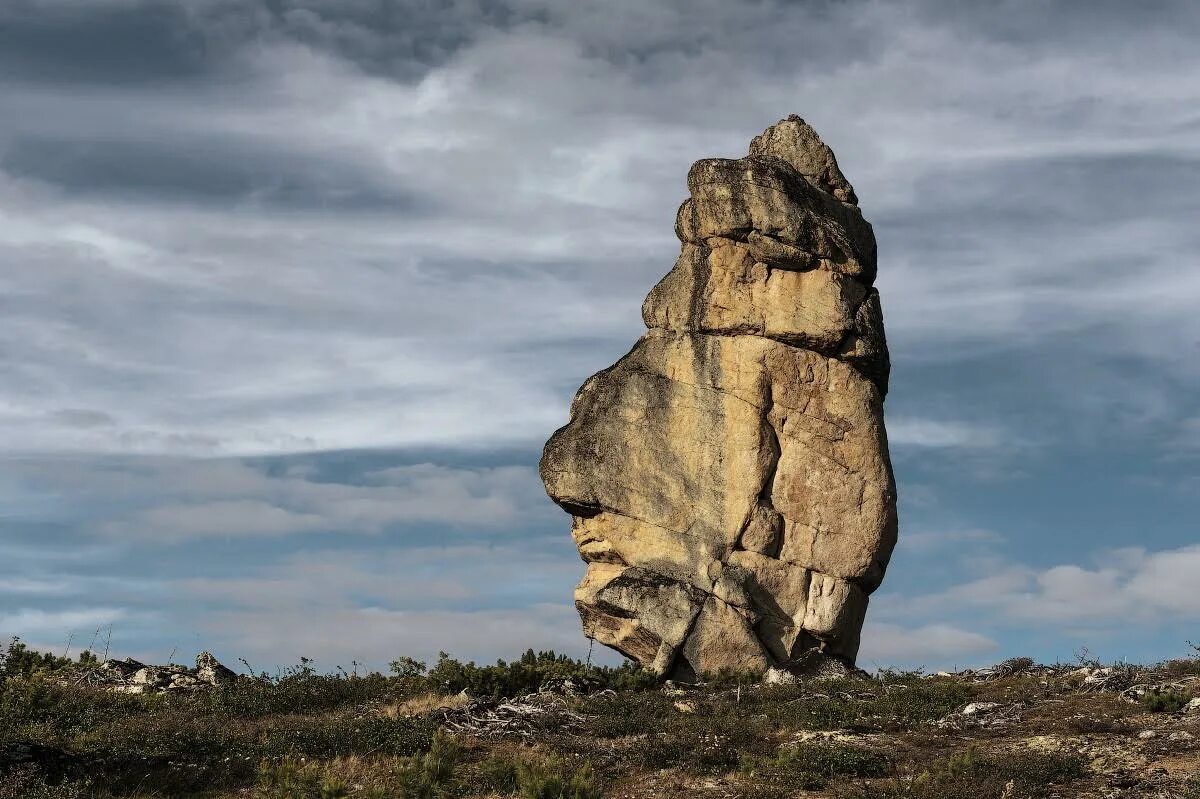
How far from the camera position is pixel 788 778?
2047 centimetres

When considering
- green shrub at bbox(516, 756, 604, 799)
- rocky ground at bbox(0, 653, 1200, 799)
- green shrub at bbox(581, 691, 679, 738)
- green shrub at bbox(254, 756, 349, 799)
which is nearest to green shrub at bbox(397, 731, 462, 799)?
rocky ground at bbox(0, 653, 1200, 799)

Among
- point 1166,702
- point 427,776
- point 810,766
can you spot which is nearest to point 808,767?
point 810,766

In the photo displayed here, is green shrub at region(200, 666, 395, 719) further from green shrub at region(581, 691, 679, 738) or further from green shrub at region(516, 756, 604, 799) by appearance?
green shrub at region(516, 756, 604, 799)

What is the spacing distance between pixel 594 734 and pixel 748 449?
42.8ft

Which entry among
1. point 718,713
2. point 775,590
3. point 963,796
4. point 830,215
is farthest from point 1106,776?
point 830,215

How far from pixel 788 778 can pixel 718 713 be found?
6.17 meters

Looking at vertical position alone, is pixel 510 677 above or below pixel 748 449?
below

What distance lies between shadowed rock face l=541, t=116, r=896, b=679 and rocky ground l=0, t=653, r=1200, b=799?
3316 mm

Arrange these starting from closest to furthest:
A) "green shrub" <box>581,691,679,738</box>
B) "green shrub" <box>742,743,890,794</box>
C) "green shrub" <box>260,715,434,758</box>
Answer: "green shrub" <box>742,743,890,794</box>, "green shrub" <box>260,715,434,758</box>, "green shrub" <box>581,691,679,738</box>

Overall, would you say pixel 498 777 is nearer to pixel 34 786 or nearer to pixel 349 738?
pixel 349 738

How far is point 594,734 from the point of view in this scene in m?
24.7

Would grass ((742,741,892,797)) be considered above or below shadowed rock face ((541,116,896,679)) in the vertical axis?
below

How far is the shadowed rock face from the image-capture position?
3544 cm

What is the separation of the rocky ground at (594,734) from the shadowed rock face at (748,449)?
3.32 metres
